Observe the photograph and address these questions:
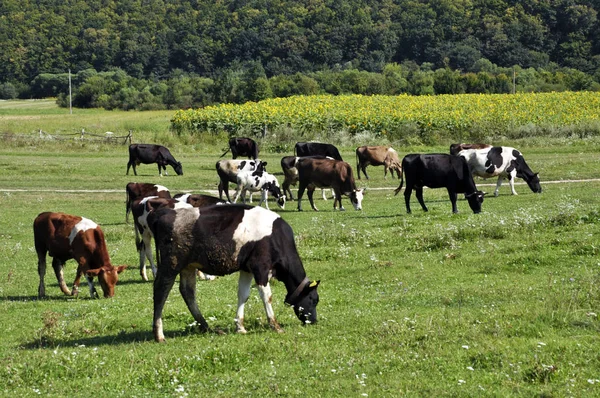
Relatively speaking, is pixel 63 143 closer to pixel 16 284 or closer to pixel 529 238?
pixel 16 284

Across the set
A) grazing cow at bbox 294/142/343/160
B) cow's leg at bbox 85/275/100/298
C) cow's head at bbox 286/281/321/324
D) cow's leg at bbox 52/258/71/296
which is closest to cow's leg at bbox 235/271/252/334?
cow's head at bbox 286/281/321/324

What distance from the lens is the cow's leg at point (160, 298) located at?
39.1 ft

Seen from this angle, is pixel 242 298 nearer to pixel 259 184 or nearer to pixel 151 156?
pixel 259 184

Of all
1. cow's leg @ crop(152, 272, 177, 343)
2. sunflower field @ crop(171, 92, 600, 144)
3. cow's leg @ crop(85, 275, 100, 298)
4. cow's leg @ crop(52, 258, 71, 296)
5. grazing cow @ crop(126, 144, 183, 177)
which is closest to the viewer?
cow's leg @ crop(152, 272, 177, 343)

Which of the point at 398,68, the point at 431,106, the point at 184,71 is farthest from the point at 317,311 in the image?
the point at 184,71

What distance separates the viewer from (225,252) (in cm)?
1207

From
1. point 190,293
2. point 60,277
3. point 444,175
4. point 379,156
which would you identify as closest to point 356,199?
point 444,175

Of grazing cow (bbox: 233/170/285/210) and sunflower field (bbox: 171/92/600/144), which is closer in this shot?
grazing cow (bbox: 233/170/285/210)

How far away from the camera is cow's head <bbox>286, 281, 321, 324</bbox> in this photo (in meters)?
12.4

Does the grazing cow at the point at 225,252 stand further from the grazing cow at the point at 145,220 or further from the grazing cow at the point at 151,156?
the grazing cow at the point at 151,156

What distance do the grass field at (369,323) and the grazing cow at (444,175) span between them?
2.12 m

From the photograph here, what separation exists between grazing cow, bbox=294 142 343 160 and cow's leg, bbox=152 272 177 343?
29.9m

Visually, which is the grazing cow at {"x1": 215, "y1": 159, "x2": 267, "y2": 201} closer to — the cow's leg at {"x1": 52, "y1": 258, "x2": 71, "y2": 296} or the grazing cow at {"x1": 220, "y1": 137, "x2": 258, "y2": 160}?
the grazing cow at {"x1": 220, "y1": 137, "x2": 258, "y2": 160}

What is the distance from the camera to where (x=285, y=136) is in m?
56.7
